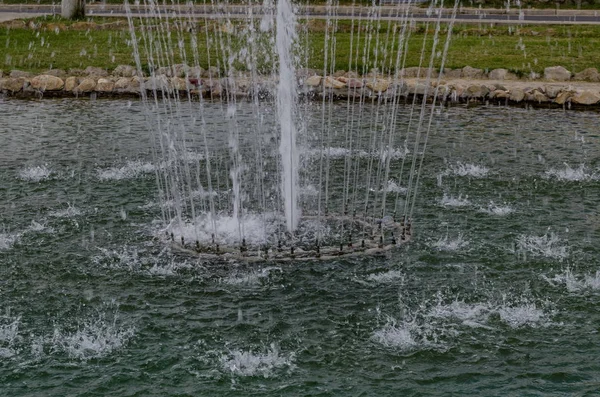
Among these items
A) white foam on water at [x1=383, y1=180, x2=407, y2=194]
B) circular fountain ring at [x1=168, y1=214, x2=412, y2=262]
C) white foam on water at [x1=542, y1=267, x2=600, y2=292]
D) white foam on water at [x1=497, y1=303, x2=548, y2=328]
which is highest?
white foam on water at [x1=497, y1=303, x2=548, y2=328]

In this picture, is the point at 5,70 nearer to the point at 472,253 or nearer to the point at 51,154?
the point at 51,154

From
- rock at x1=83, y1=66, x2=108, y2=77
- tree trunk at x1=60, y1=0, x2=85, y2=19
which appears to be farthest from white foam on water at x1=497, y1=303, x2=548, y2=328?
tree trunk at x1=60, y1=0, x2=85, y2=19

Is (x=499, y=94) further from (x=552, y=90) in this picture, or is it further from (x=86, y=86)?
(x=86, y=86)

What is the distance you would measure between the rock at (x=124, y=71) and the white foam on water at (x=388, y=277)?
16.7 m

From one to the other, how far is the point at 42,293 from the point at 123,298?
1.16 metres

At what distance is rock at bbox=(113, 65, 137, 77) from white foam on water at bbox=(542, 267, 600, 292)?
17.9 meters

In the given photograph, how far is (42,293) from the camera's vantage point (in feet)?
39.4

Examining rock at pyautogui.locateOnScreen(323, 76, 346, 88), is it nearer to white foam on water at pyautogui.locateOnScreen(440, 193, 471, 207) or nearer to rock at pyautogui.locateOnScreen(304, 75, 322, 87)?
rock at pyautogui.locateOnScreen(304, 75, 322, 87)

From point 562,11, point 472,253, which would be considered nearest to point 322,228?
point 472,253

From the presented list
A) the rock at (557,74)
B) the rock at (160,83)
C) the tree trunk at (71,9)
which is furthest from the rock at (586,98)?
the tree trunk at (71,9)

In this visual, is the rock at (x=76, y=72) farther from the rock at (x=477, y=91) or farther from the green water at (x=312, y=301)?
the rock at (x=477, y=91)

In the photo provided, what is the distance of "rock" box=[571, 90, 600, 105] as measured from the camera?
23.3 metres

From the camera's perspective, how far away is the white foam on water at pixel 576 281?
1202 cm

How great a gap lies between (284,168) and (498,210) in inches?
153
